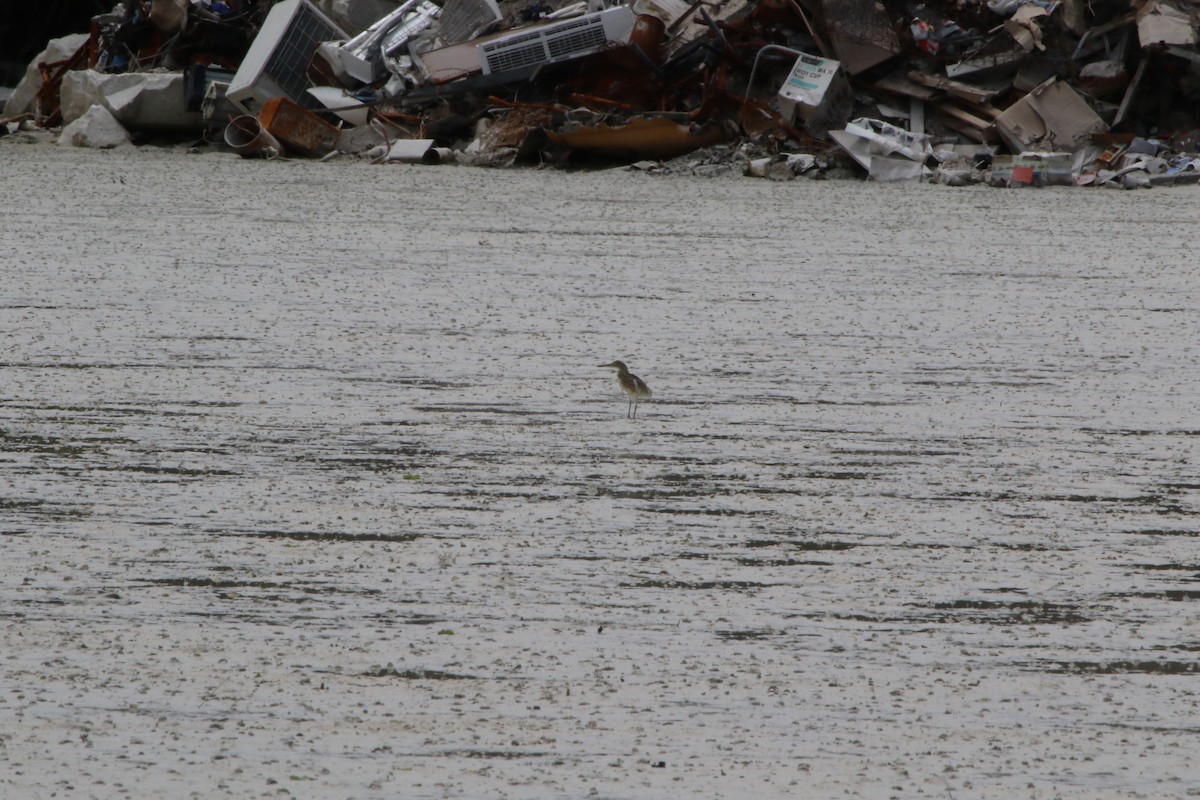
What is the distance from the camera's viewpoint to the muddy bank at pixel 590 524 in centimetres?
303

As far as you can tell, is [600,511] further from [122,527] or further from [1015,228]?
[1015,228]

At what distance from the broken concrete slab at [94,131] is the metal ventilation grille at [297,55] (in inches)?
82.5

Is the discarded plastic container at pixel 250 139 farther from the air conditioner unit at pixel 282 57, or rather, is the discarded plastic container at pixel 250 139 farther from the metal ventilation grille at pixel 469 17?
the metal ventilation grille at pixel 469 17

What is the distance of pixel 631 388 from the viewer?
5.64m

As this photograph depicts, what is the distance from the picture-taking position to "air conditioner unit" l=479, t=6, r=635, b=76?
16.6m

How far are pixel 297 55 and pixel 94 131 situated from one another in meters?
2.74

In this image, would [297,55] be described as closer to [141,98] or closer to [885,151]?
[141,98]

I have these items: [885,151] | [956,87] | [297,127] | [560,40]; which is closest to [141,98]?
[297,127]

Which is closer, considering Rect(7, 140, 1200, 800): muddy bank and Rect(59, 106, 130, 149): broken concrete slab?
Rect(7, 140, 1200, 800): muddy bank

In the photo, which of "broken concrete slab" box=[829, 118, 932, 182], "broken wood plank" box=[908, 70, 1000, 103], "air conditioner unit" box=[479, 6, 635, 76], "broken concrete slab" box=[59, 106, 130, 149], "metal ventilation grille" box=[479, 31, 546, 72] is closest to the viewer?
"broken concrete slab" box=[829, 118, 932, 182]

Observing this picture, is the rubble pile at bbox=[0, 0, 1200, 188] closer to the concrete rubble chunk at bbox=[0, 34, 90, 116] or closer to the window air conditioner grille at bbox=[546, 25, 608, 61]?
the window air conditioner grille at bbox=[546, 25, 608, 61]

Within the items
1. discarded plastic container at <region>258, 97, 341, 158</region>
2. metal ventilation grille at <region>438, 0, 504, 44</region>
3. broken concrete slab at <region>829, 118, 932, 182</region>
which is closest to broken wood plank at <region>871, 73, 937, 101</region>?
broken concrete slab at <region>829, 118, 932, 182</region>

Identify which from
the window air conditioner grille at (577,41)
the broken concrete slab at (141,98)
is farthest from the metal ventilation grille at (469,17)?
the broken concrete slab at (141,98)

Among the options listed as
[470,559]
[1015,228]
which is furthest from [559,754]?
[1015,228]
